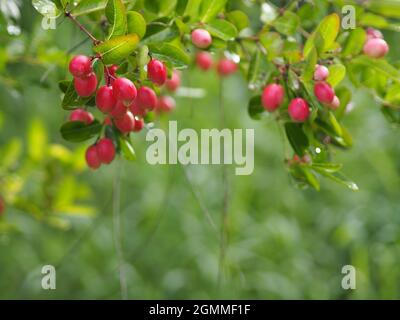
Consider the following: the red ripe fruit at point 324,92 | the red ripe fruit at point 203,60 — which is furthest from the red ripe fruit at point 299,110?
the red ripe fruit at point 203,60

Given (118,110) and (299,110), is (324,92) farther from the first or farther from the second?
(118,110)

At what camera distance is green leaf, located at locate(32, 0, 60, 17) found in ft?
2.24

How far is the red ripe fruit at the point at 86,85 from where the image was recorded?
2.24 ft

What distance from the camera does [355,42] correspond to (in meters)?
0.88

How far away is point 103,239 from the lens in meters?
2.29

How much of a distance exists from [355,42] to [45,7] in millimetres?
426

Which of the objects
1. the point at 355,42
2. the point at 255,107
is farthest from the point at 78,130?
the point at 355,42

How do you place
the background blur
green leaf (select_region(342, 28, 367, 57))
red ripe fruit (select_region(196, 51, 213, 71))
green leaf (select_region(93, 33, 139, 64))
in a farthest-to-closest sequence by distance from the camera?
1. the background blur
2. red ripe fruit (select_region(196, 51, 213, 71))
3. green leaf (select_region(342, 28, 367, 57))
4. green leaf (select_region(93, 33, 139, 64))

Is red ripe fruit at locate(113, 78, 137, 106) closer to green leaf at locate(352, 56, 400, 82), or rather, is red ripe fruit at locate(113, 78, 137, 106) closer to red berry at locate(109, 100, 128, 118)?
red berry at locate(109, 100, 128, 118)

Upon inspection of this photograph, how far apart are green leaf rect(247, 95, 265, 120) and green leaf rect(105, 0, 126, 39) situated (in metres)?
0.30

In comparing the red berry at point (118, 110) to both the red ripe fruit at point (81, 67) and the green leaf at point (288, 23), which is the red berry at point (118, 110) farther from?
the green leaf at point (288, 23)

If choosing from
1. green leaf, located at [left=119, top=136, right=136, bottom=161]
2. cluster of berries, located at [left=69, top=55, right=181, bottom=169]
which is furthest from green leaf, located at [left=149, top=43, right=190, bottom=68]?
green leaf, located at [left=119, top=136, right=136, bottom=161]

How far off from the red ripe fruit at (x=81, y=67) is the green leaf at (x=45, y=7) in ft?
0.20
